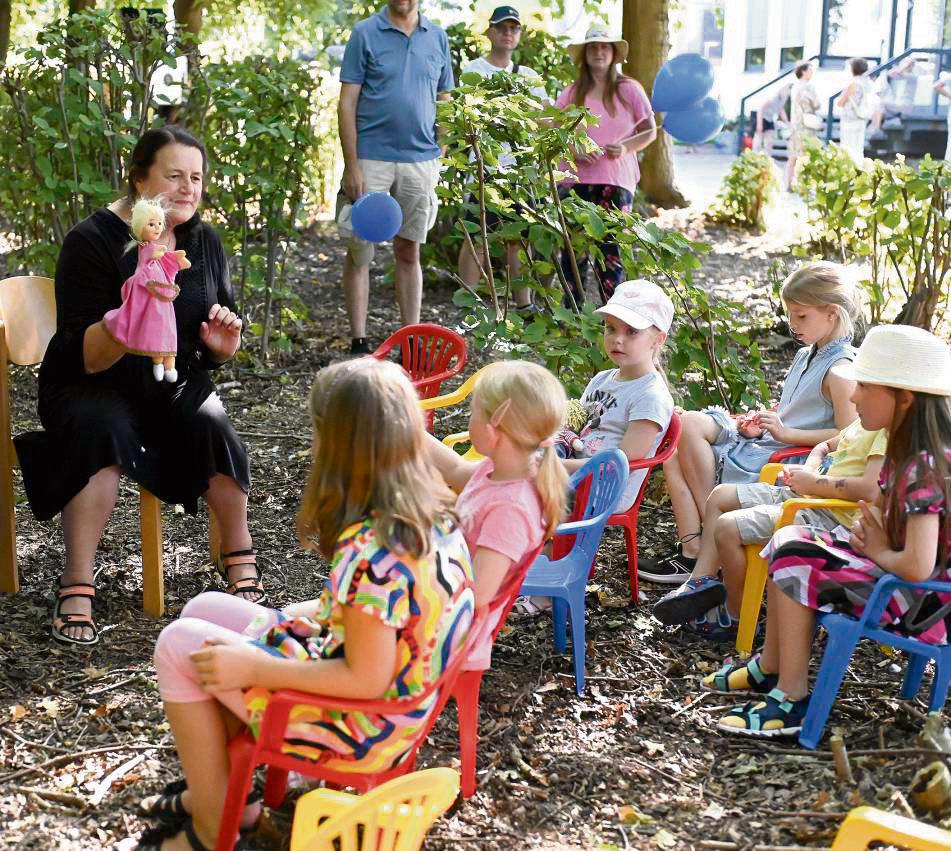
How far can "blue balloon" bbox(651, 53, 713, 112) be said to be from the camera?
559cm

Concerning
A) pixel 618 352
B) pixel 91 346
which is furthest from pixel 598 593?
pixel 91 346

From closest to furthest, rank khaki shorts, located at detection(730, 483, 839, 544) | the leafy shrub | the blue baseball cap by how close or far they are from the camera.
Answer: khaki shorts, located at detection(730, 483, 839, 544)
the blue baseball cap
the leafy shrub

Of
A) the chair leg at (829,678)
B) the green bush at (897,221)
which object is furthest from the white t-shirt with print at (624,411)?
the green bush at (897,221)

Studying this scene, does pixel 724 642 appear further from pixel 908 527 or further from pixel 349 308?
pixel 349 308

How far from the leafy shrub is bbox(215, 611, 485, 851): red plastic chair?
8.59m

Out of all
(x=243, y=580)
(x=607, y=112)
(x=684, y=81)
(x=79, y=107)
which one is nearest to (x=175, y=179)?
(x=243, y=580)

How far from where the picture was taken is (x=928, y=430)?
2.74m

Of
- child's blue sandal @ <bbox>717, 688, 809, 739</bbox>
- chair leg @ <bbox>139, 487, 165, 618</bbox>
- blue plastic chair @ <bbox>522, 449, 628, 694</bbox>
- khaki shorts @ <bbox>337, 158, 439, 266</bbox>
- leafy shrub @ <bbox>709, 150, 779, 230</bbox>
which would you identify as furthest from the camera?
leafy shrub @ <bbox>709, 150, 779, 230</bbox>

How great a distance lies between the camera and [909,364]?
2740mm

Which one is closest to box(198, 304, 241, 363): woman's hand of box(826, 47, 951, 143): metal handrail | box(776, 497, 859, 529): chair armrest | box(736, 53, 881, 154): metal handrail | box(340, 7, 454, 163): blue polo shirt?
box(776, 497, 859, 529): chair armrest

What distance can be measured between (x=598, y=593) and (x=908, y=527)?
127cm

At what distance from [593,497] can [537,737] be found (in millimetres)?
679

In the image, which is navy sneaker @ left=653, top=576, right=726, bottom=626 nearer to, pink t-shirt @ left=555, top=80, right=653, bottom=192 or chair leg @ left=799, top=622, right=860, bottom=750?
chair leg @ left=799, top=622, right=860, bottom=750

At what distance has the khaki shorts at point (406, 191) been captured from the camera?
6.08 m
